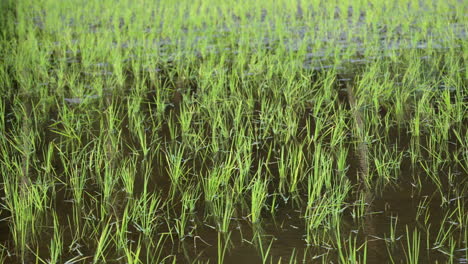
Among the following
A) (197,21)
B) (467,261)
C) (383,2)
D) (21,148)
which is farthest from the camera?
(383,2)

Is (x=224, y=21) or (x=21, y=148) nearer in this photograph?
(x=21, y=148)

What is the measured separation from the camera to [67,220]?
89.0 inches

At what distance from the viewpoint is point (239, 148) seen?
2.95 m

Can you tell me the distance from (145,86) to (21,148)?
135cm

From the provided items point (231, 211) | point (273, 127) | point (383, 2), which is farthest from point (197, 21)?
point (231, 211)

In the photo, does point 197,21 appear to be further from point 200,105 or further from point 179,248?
point 179,248

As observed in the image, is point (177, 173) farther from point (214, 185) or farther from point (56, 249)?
point (56, 249)

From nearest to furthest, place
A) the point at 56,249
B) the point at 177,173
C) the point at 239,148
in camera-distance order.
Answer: the point at 56,249
the point at 177,173
the point at 239,148

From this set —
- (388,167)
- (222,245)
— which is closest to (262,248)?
(222,245)

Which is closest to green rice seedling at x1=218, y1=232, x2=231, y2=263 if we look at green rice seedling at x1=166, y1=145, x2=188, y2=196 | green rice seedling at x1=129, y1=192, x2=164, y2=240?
green rice seedling at x1=129, y1=192, x2=164, y2=240

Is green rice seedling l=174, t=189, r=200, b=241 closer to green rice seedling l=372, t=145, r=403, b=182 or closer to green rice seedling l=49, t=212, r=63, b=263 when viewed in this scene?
green rice seedling l=49, t=212, r=63, b=263

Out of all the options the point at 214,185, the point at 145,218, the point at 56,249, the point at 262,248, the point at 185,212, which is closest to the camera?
the point at 56,249

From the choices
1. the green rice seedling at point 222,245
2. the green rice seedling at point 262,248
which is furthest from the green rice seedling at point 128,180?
the green rice seedling at point 262,248

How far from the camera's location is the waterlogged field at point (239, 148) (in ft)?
6.69
